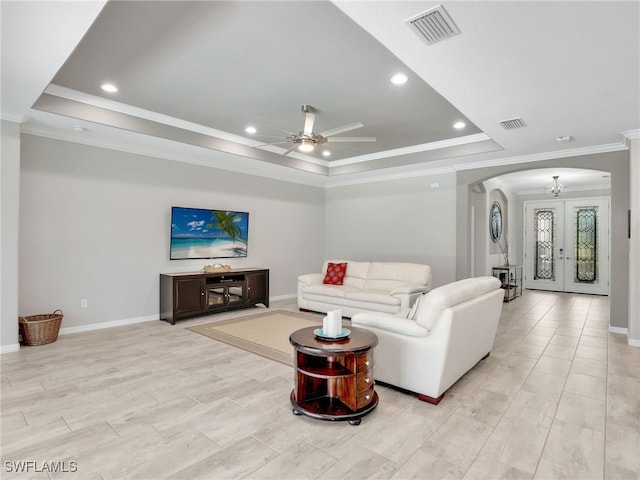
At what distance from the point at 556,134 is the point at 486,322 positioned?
2695mm

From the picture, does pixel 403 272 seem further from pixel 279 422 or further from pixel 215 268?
pixel 279 422

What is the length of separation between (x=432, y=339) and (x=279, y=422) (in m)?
1.24

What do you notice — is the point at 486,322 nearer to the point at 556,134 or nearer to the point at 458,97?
the point at 458,97

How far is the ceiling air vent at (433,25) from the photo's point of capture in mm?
2096

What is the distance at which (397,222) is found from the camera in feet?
23.1

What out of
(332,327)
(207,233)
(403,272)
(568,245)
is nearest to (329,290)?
(403,272)

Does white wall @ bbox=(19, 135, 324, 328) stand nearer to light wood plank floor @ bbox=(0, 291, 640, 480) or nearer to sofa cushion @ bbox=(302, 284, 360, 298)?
light wood plank floor @ bbox=(0, 291, 640, 480)

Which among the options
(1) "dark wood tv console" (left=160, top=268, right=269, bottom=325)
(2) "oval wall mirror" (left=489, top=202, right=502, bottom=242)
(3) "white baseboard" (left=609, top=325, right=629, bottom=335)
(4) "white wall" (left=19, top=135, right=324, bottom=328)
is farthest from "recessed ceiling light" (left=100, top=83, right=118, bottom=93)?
(2) "oval wall mirror" (left=489, top=202, right=502, bottom=242)

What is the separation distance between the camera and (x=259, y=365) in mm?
3521

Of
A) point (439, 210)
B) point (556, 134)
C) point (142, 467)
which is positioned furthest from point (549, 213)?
point (142, 467)

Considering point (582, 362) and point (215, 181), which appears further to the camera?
point (215, 181)

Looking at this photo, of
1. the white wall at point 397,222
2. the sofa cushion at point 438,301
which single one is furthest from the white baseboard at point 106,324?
the sofa cushion at point 438,301

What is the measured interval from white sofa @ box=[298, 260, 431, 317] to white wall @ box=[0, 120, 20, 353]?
12.3 feet

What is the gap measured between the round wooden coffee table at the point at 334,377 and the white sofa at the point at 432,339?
292mm
